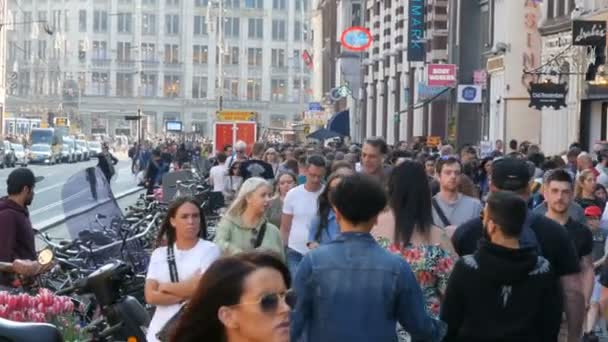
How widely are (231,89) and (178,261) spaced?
457 ft

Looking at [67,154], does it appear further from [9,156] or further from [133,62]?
[133,62]

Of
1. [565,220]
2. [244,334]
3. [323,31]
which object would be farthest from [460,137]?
[323,31]

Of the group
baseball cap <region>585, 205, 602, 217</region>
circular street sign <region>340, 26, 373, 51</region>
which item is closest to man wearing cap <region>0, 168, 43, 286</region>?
baseball cap <region>585, 205, 602, 217</region>

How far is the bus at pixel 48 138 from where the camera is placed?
→ 96.3 m

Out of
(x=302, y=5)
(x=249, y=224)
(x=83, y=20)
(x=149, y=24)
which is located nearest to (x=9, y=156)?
(x=83, y=20)

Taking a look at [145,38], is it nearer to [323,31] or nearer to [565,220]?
[323,31]

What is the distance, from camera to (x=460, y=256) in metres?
8.00

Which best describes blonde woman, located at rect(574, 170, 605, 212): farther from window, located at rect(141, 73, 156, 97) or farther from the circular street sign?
window, located at rect(141, 73, 156, 97)

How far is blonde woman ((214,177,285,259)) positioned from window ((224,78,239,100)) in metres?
136

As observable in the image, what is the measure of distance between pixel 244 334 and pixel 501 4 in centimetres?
4137

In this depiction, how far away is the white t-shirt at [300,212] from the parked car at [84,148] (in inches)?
3654

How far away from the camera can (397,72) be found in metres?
69.9

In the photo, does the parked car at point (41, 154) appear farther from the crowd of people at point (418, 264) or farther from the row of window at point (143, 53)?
the crowd of people at point (418, 264)

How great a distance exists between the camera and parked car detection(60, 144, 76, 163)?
97500mm
